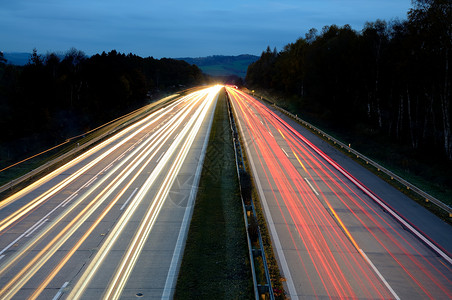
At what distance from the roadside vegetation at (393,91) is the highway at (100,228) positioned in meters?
15.0

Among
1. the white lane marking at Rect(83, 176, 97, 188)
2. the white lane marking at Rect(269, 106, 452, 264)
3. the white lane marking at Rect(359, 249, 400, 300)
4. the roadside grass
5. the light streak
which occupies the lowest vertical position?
the white lane marking at Rect(83, 176, 97, 188)

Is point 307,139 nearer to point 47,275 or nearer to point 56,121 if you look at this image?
A: point 47,275

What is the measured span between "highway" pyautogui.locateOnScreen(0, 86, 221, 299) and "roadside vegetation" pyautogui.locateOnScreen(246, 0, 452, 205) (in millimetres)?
14969

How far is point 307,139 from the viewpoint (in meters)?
37.7

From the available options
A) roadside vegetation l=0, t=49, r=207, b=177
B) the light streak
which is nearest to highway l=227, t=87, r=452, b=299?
the light streak

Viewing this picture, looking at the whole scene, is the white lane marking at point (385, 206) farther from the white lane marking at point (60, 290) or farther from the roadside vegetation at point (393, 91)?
the white lane marking at point (60, 290)

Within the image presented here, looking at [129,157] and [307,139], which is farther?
[307,139]

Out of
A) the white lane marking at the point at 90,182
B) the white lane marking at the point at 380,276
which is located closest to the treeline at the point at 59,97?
the white lane marking at the point at 90,182

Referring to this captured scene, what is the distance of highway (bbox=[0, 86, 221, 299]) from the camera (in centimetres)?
1165

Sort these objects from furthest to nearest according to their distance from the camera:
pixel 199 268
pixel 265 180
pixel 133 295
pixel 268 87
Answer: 1. pixel 268 87
2. pixel 265 180
3. pixel 199 268
4. pixel 133 295

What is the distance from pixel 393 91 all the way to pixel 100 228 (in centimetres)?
4238

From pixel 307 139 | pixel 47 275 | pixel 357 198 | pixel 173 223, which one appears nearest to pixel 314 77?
pixel 307 139

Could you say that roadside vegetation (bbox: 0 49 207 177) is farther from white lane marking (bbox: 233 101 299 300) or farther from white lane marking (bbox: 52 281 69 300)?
white lane marking (bbox: 52 281 69 300)

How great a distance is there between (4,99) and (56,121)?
34.0ft
